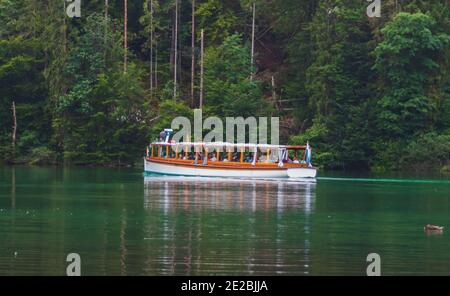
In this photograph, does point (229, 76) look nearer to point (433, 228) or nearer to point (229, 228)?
point (229, 228)

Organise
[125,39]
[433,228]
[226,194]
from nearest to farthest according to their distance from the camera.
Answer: [433,228], [226,194], [125,39]

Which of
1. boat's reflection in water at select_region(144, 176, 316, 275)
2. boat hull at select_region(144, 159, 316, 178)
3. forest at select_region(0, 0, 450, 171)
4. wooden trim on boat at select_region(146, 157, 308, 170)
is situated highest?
forest at select_region(0, 0, 450, 171)

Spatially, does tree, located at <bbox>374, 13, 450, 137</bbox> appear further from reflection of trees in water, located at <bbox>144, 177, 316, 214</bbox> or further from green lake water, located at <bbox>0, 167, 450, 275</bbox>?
green lake water, located at <bbox>0, 167, 450, 275</bbox>

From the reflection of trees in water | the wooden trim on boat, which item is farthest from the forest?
the reflection of trees in water

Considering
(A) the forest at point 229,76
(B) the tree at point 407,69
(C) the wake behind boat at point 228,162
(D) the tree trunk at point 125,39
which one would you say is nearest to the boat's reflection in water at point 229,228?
(C) the wake behind boat at point 228,162

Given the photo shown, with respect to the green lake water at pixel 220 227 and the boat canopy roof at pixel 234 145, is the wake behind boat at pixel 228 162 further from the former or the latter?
the green lake water at pixel 220 227

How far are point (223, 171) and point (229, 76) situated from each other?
49.0ft

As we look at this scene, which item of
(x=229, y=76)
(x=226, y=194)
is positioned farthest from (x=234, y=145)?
(x=229, y=76)

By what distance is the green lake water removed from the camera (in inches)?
1069

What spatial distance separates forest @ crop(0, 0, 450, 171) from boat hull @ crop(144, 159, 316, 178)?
32.8ft

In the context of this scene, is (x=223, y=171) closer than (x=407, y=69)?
Yes

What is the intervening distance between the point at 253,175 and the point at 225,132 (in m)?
12.7

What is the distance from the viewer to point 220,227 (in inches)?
1401
